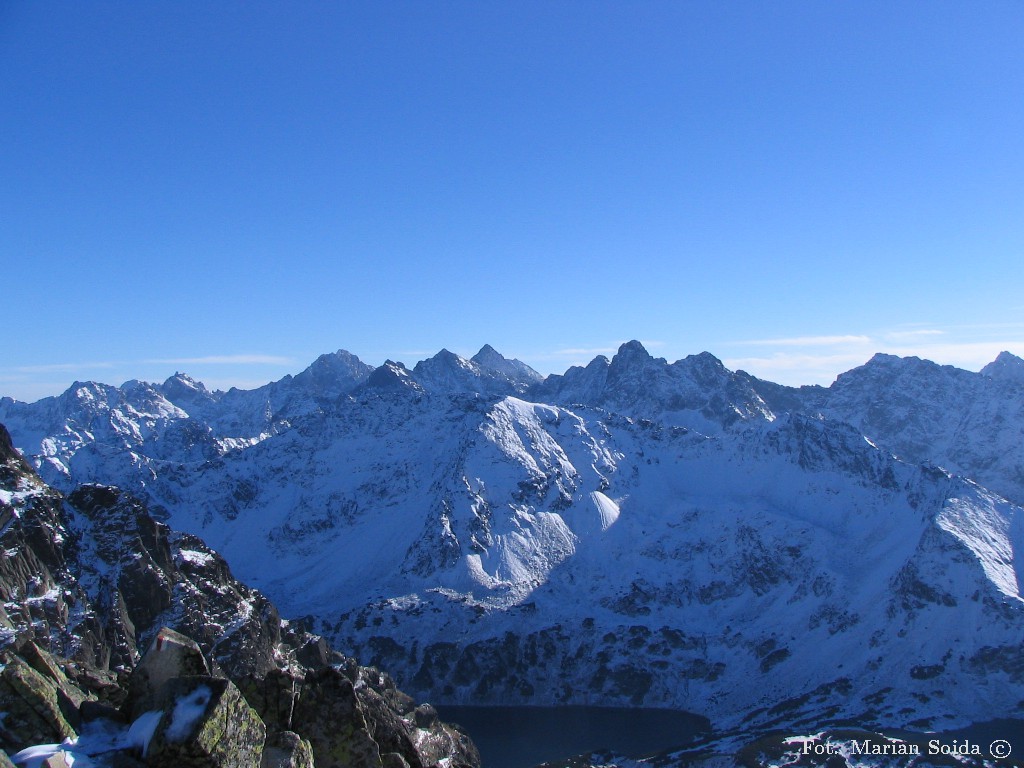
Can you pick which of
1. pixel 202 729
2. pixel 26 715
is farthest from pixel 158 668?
pixel 202 729

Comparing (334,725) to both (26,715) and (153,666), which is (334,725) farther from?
(26,715)

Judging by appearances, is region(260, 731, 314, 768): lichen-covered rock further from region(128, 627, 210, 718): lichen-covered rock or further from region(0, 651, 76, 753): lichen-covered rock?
region(0, 651, 76, 753): lichen-covered rock

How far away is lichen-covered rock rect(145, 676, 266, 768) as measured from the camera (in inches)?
995

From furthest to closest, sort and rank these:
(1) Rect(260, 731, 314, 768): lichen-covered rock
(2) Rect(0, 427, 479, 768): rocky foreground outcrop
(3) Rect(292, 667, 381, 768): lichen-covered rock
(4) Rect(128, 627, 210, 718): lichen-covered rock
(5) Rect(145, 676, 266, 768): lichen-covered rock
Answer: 1. (3) Rect(292, 667, 381, 768): lichen-covered rock
2. (1) Rect(260, 731, 314, 768): lichen-covered rock
3. (4) Rect(128, 627, 210, 718): lichen-covered rock
4. (2) Rect(0, 427, 479, 768): rocky foreground outcrop
5. (5) Rect(145, 676, 266, 768): lichen-covered rock

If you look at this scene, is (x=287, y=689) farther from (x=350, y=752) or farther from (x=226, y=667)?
(x=226, y=667)

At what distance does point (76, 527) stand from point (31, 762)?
159 m

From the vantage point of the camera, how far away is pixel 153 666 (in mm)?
29188

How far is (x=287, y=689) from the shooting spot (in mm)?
41344

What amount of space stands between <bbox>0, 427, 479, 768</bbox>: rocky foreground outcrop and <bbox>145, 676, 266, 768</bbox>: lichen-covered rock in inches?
1.6

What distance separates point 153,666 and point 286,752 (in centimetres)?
582

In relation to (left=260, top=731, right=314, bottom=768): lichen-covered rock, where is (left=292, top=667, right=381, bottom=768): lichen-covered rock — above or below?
below

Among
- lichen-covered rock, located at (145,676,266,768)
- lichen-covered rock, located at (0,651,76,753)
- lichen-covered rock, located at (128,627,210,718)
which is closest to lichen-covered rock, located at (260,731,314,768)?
lichen-covered rock, located at (145,676,266,768)

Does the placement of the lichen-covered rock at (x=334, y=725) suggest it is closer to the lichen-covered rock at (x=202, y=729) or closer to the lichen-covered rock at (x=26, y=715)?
the lichen-covered rock at (x=202, y=729)

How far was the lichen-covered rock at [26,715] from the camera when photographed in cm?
2728
